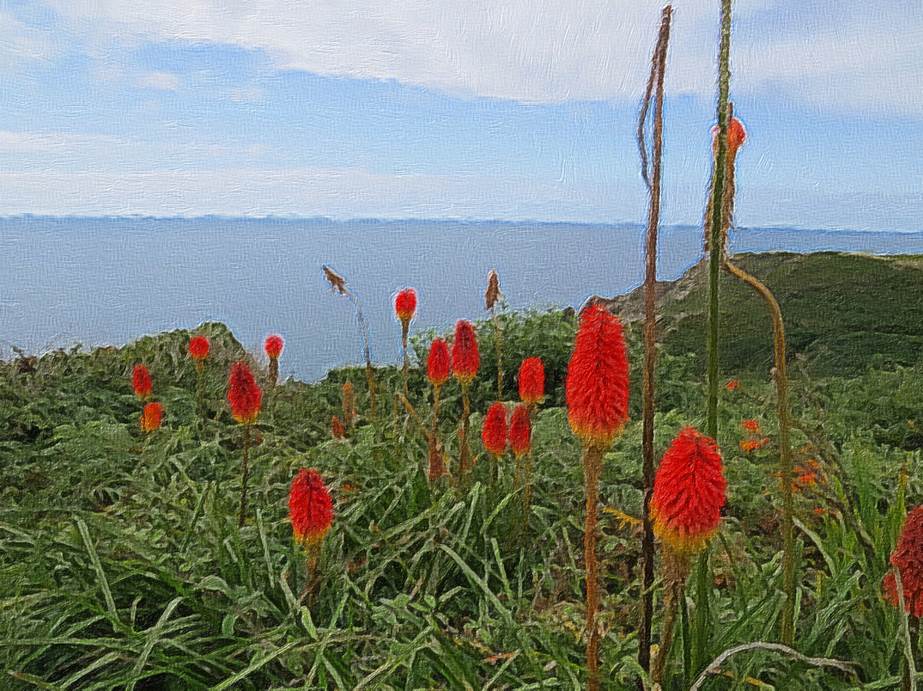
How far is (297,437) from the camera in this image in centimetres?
390

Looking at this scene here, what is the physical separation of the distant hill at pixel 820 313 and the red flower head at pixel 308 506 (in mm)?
4014

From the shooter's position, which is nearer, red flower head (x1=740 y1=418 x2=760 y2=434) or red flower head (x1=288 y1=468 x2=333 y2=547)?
red flower head (x1=288 y1=468 x2=333 y2=547)

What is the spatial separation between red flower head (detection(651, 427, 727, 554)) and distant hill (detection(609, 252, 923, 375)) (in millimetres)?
4262

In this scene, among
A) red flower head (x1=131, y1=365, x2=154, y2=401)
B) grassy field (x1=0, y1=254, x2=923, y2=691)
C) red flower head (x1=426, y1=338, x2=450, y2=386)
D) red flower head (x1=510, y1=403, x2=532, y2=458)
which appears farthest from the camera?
red flower head (x1=131, y1=365, x2=154, y2=401)

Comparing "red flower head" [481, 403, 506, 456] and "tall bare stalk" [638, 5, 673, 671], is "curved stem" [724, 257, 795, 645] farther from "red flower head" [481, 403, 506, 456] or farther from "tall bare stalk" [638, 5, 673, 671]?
"red flower head" [481, 403, 506, 456]

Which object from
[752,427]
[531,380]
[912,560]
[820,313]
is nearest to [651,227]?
[912,560]

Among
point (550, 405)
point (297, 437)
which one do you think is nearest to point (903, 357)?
point (550, 405)

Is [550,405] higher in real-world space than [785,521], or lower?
lower

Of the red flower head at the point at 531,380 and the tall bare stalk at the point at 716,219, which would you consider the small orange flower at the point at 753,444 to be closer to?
the red flower head at the point at 531,380

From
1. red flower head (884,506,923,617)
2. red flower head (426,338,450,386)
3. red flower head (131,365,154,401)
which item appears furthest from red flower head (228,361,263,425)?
red flower head (884,506,923,617)

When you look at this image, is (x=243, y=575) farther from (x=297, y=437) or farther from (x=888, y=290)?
(x=888, y=290)

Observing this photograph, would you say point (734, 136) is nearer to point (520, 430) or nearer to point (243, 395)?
point (520, 430)

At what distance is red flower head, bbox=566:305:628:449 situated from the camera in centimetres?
123

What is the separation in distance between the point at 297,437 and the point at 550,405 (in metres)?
1.49
